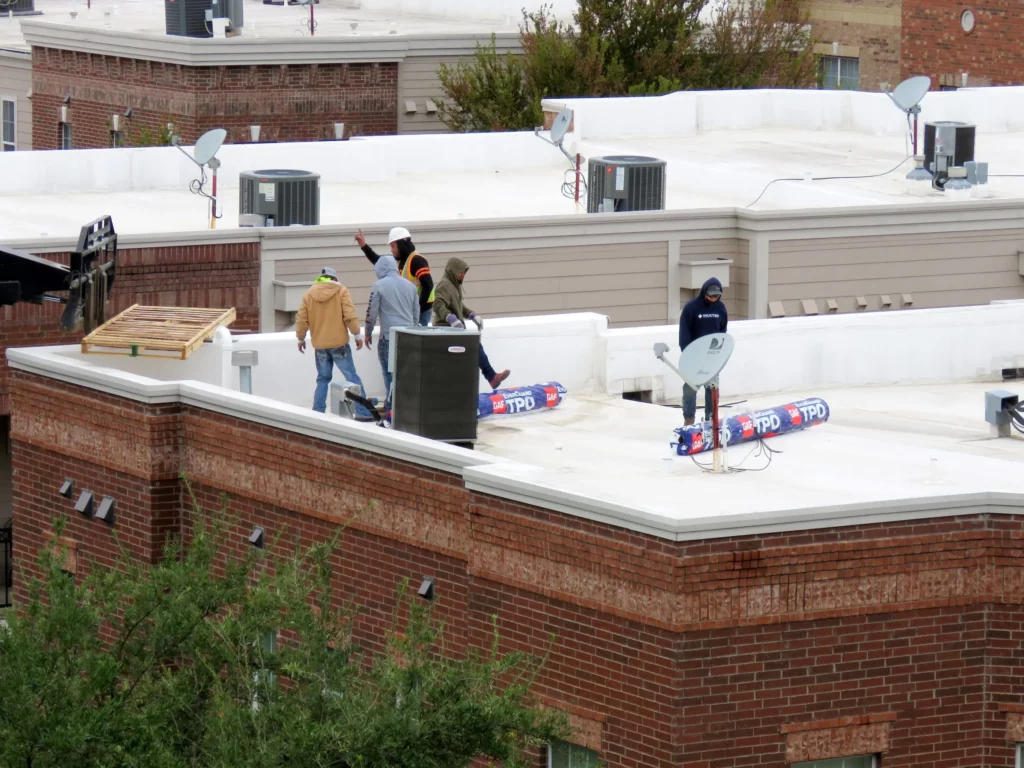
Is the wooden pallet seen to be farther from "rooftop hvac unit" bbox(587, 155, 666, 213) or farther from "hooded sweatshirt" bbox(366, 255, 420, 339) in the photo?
"rooftop hvac unit" bbox(587, 155, 666, 213)

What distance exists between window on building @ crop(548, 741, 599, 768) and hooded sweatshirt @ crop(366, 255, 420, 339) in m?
5.62

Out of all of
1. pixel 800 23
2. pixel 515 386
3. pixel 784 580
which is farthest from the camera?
pixel 800 23

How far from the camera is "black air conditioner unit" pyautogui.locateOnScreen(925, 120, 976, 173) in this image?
1346 inches

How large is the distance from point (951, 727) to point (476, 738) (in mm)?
4761

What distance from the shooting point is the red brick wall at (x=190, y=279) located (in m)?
28.2

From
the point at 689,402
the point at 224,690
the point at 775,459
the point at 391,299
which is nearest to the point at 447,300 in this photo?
the point at 391,299

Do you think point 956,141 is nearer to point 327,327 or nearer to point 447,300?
point 447,300

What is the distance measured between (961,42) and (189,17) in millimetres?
17875

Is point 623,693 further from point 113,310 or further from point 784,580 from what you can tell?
point 113,310

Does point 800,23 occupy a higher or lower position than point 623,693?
higher

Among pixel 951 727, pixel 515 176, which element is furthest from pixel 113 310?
pixel 951 727

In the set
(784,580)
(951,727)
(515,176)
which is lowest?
(951,727)

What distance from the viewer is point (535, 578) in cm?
1833

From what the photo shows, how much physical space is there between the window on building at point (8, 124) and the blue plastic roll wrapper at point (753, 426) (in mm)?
33470
